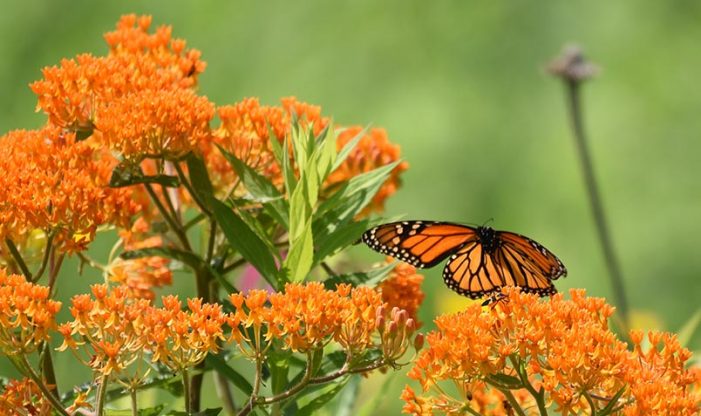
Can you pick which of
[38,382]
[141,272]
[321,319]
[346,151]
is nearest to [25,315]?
[38,382]

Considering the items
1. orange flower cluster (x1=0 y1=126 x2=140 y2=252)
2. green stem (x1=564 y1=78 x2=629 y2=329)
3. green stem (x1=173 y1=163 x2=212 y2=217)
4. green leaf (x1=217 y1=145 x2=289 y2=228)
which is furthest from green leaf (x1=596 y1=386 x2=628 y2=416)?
green stem (x1=564 y1=78 x2=629 y2=329)

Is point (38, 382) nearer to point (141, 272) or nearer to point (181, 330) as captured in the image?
point (181, 330)

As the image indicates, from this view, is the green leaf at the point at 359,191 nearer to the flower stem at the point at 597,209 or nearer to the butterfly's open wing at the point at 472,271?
the butterfly's open wing at the point at 472,271

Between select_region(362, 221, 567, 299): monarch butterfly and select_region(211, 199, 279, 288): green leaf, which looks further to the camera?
select_region(362, 221, 567, 299): monarch butterfly

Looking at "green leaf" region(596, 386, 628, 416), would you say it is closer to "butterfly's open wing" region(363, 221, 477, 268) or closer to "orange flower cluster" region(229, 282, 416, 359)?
"orange flower cluster" region(229, 282, 416, 359)

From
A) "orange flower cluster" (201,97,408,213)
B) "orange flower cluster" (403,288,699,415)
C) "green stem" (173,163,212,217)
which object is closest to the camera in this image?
"orange flower cluster" (403,288,699,415)
